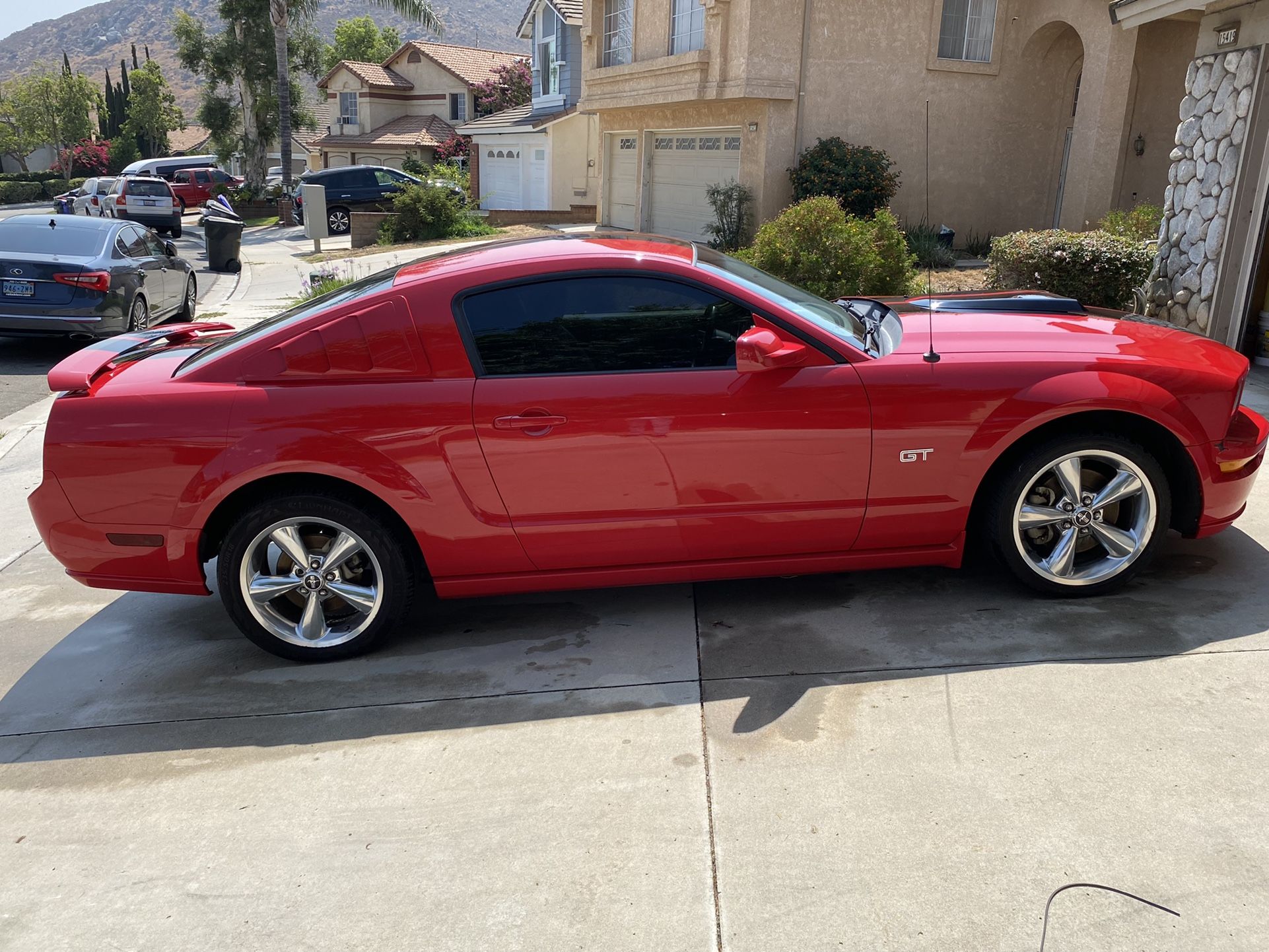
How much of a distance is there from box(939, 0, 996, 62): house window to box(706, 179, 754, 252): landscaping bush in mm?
4063

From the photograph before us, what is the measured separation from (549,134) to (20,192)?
45234mm

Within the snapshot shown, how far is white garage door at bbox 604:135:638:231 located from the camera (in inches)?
947

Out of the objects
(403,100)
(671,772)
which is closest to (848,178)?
(671,772)

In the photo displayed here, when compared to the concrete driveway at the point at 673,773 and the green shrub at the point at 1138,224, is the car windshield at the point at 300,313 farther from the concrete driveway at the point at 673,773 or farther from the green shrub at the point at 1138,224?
the green shrub at the point at 1138,224

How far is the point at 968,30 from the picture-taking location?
1764cm

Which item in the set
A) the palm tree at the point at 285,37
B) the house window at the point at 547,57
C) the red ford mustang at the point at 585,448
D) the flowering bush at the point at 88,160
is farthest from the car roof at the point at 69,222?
the flowering bush at the point at 88,160

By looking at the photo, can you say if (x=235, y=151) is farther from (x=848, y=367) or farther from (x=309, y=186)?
(x=848, y=367)

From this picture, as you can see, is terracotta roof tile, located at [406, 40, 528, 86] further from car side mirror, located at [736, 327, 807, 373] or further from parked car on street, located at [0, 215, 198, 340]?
car side mirror, located at [736, 327, 807, 373]

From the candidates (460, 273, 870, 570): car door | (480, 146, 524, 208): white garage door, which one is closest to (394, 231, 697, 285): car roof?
(460, 273, 870, 570): car door

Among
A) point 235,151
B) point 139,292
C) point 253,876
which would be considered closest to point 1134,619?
point 253,876

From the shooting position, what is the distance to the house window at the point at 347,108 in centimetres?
5172

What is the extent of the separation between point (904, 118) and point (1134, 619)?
15.2 metres

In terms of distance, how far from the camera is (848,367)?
13.8ft

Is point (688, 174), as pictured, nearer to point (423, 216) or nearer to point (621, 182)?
point (621, 182)
